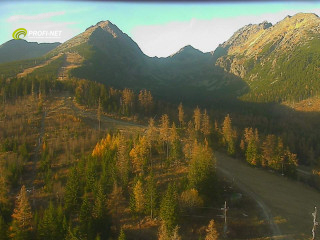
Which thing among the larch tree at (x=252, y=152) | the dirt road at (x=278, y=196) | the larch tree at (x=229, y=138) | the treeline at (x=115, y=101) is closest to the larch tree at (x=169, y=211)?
the dirt road at (x=278, y=196)

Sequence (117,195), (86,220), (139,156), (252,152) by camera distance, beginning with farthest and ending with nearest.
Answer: (252,152), (139,156), (117,195), (86,220)

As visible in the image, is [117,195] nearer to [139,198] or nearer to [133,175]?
[133,175]

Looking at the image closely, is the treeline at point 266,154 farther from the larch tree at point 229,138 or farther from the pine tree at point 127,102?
the pine tree at point 127,102

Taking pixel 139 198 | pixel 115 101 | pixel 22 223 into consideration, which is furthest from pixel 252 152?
pixel 115 101

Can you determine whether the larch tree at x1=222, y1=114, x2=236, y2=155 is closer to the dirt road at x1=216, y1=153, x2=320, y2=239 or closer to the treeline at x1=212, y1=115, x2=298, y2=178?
the treeline at x1=212, y1=115, x2=298, y2=178

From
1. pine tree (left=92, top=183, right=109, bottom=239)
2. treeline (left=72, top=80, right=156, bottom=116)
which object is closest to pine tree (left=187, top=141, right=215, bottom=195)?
pine tree (left=92, top=183, right=109, bottom=239)

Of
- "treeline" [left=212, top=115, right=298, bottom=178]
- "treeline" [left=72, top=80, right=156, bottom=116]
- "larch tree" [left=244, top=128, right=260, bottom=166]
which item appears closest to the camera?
"treeline" [left=212, top=115, right=298, bottom=178]

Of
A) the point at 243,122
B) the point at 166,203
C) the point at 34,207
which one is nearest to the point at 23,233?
the point at 34,207

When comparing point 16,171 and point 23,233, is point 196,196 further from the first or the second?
point 16,171

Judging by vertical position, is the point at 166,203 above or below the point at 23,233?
above
